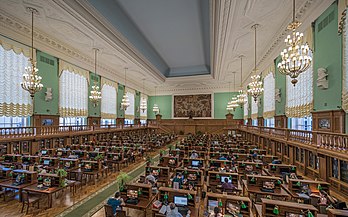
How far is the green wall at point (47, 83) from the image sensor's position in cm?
1290

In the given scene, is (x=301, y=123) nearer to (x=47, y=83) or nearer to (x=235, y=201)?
(x=235, y=201)

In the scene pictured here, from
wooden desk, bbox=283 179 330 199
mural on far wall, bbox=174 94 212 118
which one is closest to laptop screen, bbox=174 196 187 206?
wooden desk, bbox=283 179 330 199

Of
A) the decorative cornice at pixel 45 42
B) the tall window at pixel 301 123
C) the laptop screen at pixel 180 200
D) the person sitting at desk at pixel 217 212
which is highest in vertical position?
the decorative cornice at pixel 45 42

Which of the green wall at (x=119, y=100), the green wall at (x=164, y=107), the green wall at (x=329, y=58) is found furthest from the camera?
the green wall at (x=164, y=107)

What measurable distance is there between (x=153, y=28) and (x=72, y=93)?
31.4 ft

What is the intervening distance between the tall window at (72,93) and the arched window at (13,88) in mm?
2820

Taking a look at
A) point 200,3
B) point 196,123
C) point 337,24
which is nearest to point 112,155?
point 200,3

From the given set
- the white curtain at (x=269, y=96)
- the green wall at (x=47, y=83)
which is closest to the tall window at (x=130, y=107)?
the green wall at (x=47, y=83)

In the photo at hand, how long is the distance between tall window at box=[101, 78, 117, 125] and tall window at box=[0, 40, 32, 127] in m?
8.26

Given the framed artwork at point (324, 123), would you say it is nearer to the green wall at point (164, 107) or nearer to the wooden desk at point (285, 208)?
the wooden desk at point (285, 208)

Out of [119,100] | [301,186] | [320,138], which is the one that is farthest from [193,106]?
[301,186]

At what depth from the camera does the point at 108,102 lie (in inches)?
830

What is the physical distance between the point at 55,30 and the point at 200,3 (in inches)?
383

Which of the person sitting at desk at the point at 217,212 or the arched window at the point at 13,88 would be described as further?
the arched window at the point at 13,88
